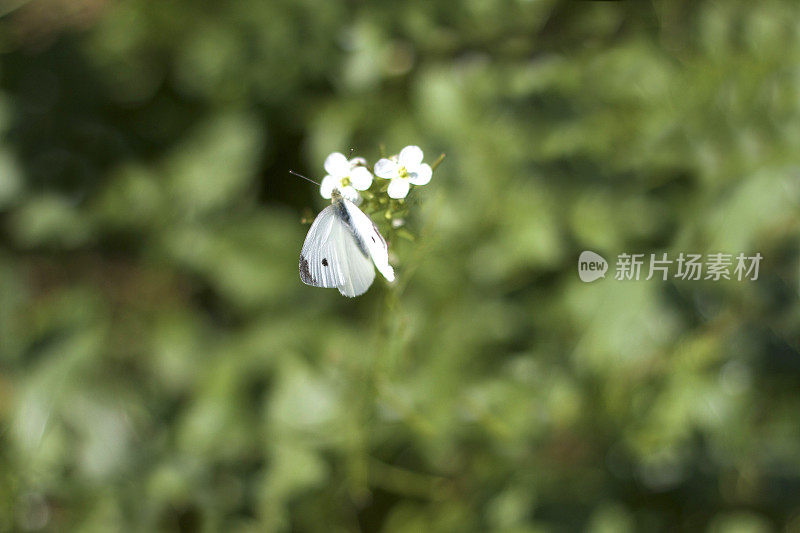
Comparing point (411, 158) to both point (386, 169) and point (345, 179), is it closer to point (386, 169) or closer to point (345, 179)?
point (386, 169)

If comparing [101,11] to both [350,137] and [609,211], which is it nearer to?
[350,137]

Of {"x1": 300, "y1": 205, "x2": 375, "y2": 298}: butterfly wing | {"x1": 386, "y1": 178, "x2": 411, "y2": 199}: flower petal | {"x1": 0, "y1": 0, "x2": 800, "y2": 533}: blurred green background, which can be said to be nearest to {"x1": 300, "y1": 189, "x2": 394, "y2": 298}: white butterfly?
{"x1": 300, "y1": 205, "x2": 375, "y2": 298}: butterfly wing

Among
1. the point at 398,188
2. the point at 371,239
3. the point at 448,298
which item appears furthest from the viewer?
the point at 448,298

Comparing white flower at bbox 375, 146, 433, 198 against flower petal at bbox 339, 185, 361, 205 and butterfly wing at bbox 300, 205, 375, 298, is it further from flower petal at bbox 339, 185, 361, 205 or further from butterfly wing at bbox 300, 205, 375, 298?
butterfly wing at bbox 300, 205, 375, 298

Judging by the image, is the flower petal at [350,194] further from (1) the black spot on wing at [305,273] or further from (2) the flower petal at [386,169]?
(1) the black spot on wing at [305,273]

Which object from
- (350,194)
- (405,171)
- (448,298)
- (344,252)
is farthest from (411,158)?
(448,298)

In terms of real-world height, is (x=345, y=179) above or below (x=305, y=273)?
above

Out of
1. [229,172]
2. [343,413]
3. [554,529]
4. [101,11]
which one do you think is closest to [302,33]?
[229,172]
